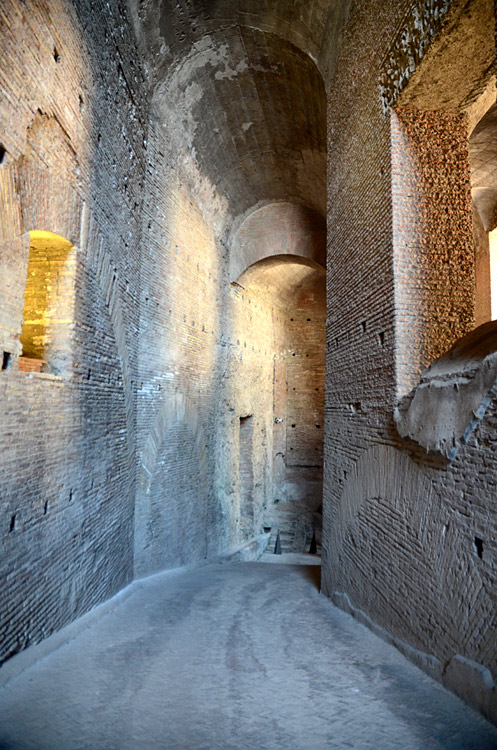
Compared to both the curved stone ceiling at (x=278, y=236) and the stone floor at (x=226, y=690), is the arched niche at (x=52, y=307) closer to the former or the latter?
the stone floor at (x=226, y=690)

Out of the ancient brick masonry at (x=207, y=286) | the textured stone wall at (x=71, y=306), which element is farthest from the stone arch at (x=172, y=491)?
the textured stone wall at (x=71, y=306)

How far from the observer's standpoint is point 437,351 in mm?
4293

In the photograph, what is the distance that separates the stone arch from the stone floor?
184 cm

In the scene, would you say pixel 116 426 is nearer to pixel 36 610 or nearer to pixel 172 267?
pixel 36 610

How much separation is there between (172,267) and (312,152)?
143 inches

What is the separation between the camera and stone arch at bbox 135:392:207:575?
22.8 ft

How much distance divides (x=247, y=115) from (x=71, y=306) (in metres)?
6.07

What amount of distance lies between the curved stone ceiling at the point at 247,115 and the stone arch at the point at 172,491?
443 cm

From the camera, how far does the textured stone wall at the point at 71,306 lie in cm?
351

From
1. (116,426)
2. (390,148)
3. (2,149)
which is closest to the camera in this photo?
(2,149)

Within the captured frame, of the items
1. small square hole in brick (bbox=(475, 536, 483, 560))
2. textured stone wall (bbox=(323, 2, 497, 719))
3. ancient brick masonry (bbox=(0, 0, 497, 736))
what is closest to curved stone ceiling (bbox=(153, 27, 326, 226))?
ancient brick masonry (bbox=(0, 0, 497, 736))

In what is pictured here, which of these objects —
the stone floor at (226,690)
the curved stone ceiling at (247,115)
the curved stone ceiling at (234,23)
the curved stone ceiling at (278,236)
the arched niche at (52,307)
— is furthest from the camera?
the curved stone ceiling at (278,236)

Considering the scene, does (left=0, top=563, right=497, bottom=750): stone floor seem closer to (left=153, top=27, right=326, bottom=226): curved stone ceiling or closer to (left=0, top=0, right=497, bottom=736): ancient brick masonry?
(left=0, top=0, right=497, bottom=736): ancient brick masonry

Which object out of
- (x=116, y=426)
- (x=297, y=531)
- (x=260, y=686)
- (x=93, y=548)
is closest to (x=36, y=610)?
(x=93, y=548)
